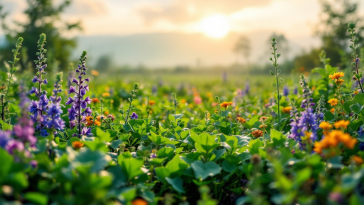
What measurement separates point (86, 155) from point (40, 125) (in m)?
1.02

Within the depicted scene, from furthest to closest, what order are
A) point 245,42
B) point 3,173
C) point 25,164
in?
point 245,42 → point 25,164 → point 3,173

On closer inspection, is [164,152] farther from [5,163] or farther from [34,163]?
[5,163]

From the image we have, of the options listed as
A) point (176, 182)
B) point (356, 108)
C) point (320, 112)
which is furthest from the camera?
point (320, 112)

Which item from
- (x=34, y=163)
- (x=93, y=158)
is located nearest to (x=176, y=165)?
(x=93, y=158)

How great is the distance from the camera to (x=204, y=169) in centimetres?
253

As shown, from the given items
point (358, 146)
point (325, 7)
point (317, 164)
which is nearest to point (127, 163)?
point (317, 164)

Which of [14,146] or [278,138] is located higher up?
[14,146]

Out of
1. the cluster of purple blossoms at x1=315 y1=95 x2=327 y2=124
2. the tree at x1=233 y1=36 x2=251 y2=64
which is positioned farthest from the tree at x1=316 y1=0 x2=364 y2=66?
the tree at x1=233 y1=36 x2=251 y2=64

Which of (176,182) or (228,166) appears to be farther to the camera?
(228,166)

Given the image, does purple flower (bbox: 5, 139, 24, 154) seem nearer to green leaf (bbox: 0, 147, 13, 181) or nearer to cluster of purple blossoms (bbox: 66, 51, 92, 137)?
green leaf (bbox: 0, 147, 13, 181)

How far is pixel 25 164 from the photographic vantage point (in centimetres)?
194

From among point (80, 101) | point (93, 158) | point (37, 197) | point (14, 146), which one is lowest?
point (37, 197)

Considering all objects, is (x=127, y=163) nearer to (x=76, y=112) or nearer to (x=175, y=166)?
(x=175, y=166)

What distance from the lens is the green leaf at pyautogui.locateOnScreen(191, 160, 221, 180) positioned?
2.39 m
